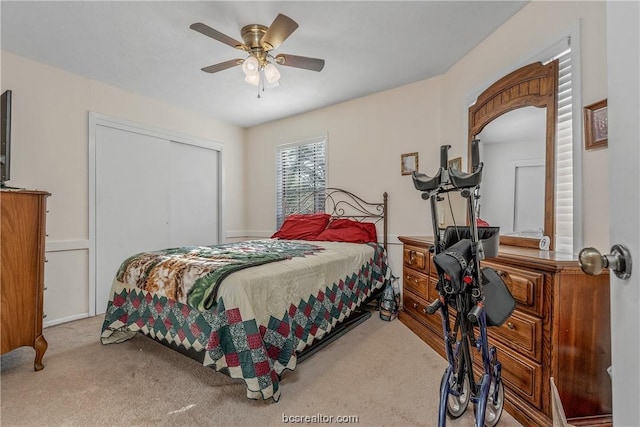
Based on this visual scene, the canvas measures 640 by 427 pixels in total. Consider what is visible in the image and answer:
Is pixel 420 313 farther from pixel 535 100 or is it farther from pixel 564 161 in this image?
pixel 535 100

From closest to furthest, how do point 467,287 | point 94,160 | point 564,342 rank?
point 467,287 < point 564,342 < point 94,160

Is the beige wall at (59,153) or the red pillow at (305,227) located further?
the red pillow at (305,227)

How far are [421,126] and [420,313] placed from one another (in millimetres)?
1979

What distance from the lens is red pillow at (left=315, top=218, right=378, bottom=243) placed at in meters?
3.35

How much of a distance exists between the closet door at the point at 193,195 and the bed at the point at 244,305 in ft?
6.04

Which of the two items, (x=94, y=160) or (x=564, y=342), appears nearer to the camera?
(x=564, y=342)

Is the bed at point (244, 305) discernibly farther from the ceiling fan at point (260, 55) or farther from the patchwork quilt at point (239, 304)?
the ceiling fan at point (260, 55)

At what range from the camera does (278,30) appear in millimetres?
1973

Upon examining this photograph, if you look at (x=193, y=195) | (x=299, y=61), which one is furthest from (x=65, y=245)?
(x=299, y=61)

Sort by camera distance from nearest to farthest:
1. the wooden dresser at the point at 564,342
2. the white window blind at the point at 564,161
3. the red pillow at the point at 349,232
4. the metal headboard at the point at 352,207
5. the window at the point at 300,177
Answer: the wooden dresser at the point at 564,342
the white window blind at the point at 564,161
the red pillow at the point at 349,232
the metal headboard at the point at 352,207
the window at the point at 300,177

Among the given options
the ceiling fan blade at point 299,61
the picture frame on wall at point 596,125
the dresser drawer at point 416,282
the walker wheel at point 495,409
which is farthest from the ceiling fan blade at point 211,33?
the walker wheel at point 495,409

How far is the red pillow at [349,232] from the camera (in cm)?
335

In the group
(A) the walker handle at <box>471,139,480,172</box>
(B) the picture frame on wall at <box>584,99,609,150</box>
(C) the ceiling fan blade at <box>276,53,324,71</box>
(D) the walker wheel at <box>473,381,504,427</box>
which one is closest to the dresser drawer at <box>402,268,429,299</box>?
(D) the walker wheel at <box>473,381,504,427</box>

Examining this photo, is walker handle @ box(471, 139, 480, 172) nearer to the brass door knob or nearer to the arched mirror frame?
the brass door knob
